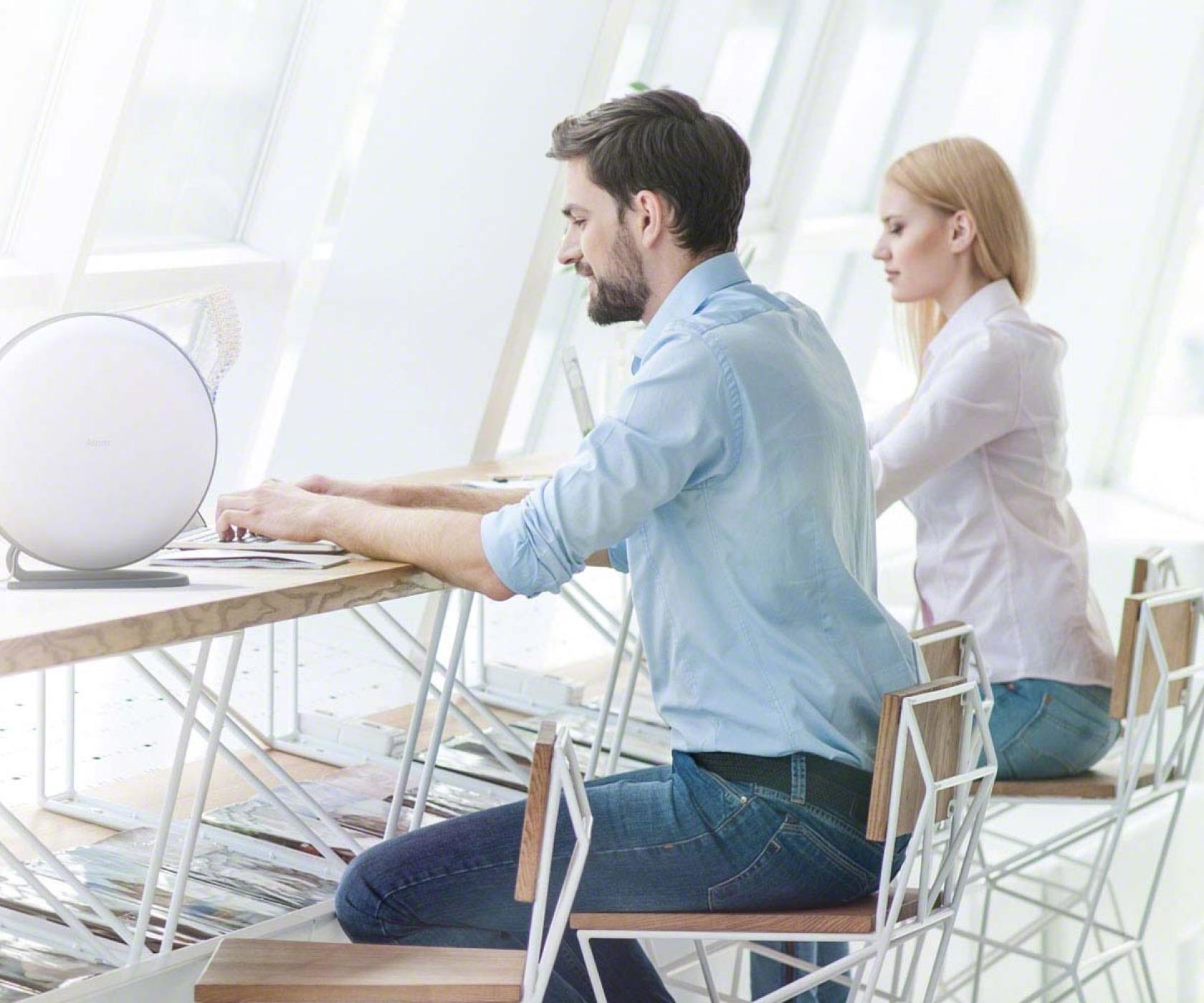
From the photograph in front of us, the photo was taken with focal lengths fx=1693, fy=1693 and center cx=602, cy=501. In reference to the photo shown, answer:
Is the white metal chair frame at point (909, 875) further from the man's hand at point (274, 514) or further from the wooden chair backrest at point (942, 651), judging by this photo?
the man's hand at point (274, 514)

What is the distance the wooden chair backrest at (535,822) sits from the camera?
1.48 meters

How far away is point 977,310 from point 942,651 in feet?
2.44

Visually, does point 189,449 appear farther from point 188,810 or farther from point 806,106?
point 806,106

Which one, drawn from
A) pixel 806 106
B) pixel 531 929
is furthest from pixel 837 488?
pixel 806 106

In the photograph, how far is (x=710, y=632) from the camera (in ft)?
5.76

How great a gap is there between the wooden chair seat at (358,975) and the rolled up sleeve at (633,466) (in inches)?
14.9

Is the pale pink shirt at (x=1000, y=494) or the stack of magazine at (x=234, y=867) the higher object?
the pale pink shirt at (x=1000, y=494)

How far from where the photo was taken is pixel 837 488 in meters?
1.79

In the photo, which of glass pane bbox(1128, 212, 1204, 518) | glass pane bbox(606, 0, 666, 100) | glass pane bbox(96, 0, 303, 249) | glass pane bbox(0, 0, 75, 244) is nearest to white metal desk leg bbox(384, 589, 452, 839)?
glass pane bbox(0, 0, 75, 244)

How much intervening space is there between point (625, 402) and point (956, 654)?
0.64m

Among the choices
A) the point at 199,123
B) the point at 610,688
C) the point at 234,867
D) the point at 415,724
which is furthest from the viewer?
the point at 199,123

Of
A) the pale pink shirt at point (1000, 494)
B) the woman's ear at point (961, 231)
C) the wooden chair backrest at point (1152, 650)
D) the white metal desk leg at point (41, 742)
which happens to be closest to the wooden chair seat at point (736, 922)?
the wooden chair backrest at point (1152, 650)

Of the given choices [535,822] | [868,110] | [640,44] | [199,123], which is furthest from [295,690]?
[868,110]

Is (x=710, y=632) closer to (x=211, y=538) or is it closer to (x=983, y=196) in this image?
(x=211, y=538)
